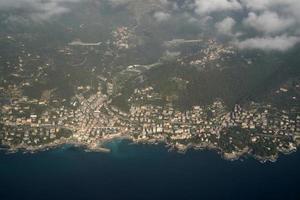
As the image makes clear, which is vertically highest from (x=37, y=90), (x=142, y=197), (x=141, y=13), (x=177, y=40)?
(x=141, y=13)

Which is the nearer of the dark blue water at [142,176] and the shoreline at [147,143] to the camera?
the dark blue water at [142,176]

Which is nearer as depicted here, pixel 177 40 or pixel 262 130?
pixel 262 130

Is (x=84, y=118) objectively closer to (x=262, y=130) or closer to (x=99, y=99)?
(x=99, y=99)

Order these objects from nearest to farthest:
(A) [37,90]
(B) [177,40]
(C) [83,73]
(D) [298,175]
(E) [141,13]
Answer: (D) [298,175]
(A) [37,90]
(C) [83,73]
(B) [177,40]
(E) [141,13]

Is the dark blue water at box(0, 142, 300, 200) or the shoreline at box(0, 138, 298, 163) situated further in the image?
the shoreline at box(0, 138, 298, 163)

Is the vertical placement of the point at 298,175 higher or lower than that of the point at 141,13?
lower

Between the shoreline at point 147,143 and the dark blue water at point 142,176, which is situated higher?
the shoreline at point 147,143

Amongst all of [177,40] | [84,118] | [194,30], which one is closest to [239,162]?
[84,118]

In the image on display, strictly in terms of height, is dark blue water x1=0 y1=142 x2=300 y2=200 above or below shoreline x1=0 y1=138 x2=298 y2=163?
below
